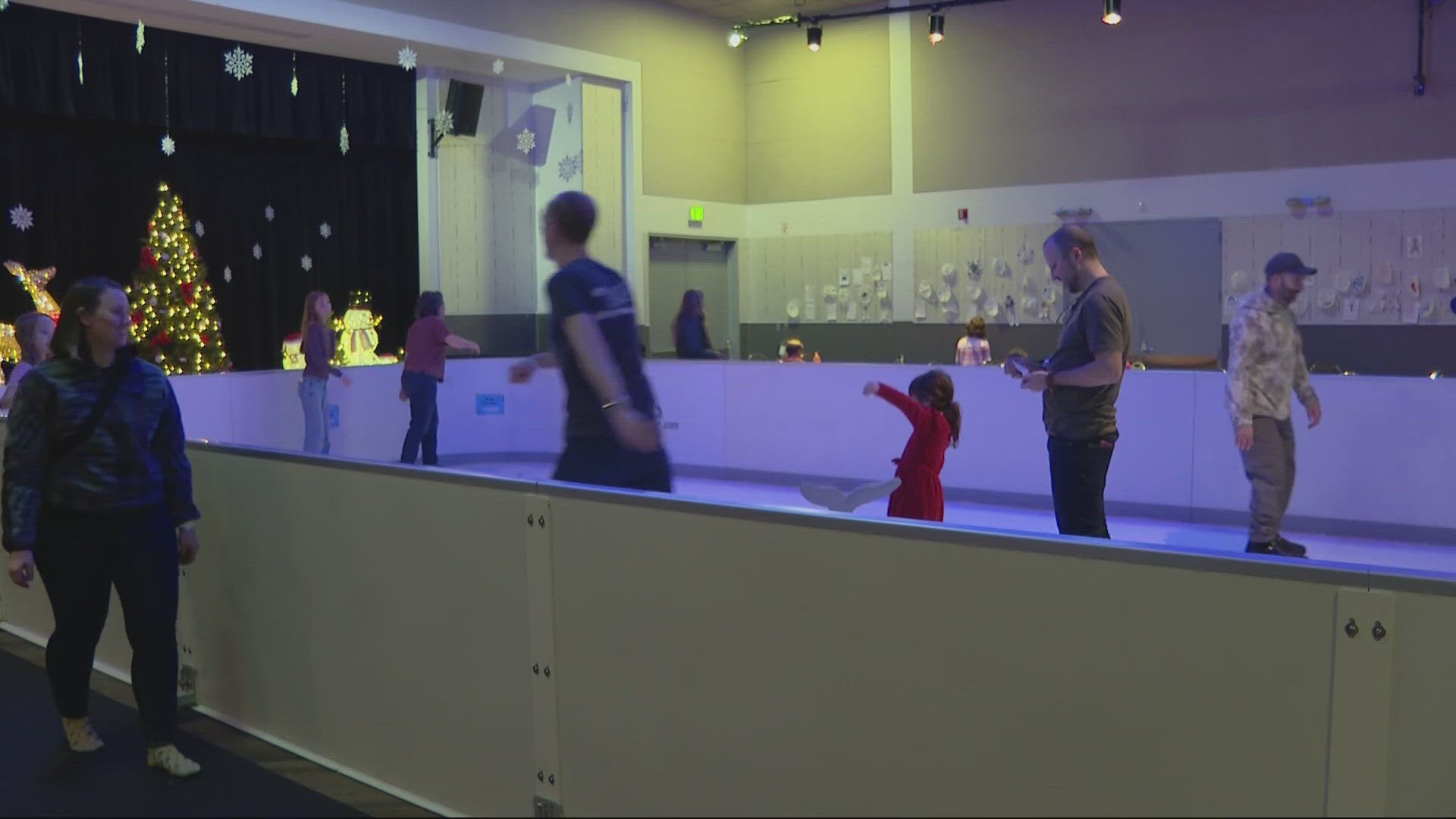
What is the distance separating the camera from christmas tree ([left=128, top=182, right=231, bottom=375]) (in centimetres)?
Answer: 991

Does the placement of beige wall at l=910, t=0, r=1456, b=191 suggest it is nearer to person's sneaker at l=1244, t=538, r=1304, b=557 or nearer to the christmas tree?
person's sneaker at l=1244, t=538, r=1304, b=557

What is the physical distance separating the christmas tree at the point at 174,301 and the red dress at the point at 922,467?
7187mm

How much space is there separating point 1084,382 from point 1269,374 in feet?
5.56

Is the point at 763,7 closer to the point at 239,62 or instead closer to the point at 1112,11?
the point at 1112,11

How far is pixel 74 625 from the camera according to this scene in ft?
11.6

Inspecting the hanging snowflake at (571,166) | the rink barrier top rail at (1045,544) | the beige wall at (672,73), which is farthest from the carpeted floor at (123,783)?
the hanging snowflake at (571,166)

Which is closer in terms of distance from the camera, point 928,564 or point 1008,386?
point 928,564

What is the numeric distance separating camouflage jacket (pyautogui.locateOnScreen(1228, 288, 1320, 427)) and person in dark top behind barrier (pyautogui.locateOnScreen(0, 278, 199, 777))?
431 cm

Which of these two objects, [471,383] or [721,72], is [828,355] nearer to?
[721,72]

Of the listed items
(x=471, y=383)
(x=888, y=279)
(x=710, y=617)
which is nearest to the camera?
(x=710, y=617)

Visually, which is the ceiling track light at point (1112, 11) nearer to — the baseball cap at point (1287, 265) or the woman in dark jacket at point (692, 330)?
the woman in dark jacket at point (692, 330)

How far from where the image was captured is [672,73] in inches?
523

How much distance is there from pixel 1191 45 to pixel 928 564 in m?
10.6

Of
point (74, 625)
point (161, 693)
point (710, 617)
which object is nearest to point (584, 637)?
point (710, 617)
